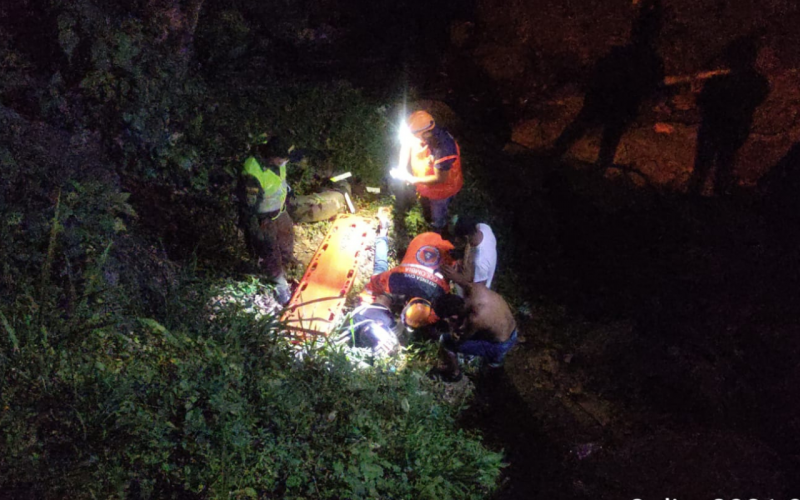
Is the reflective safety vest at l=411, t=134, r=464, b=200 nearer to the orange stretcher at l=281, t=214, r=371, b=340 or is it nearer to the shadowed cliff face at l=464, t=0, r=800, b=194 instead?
the orange stretcher at l=281, t=214, r=371, b=340

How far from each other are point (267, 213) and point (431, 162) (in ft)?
6.90

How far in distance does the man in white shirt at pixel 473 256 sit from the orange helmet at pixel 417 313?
38 centimetres

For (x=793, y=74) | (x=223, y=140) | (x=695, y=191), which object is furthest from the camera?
(x=695, y=191)

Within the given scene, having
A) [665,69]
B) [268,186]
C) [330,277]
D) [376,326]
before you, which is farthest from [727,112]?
[268,186]

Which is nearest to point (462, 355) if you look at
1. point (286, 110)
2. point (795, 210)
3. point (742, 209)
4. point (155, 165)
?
point (155, 165)

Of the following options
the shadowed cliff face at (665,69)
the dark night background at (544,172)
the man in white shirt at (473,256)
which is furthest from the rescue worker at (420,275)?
the shadowed cliff face at (665,69)

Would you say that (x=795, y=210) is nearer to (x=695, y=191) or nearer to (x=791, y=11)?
(x=695, y=191)

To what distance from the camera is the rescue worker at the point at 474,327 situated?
4.17 m

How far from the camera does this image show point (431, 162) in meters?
5.52

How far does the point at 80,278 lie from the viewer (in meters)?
3.33

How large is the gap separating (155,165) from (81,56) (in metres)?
1.24

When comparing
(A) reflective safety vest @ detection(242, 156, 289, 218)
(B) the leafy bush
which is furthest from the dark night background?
(A) reflective safety vest @ detection(242, 156, 289, 218)

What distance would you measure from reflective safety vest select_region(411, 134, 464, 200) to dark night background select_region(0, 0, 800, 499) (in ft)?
3.44

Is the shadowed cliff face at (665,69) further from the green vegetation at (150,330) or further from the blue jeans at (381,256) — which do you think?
the green vegetation at (150,330)
